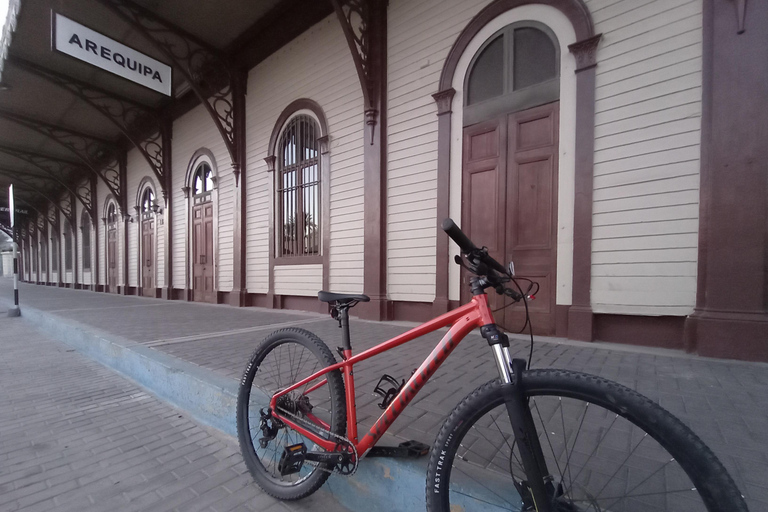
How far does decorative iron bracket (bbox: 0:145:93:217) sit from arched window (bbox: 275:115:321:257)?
14789 mm

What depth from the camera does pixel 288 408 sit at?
1.89 m

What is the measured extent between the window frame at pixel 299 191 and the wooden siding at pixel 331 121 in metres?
0.22

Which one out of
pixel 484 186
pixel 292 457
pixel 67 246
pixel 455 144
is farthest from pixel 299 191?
pixel 67 246

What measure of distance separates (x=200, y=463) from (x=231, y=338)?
268 centimetres

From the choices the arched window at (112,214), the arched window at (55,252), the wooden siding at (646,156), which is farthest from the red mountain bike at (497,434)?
the arched window at (55,252)

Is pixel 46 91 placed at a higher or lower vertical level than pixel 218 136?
higher

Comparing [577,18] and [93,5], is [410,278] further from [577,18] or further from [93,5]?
Result: [93,5]

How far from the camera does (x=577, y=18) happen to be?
4.27m

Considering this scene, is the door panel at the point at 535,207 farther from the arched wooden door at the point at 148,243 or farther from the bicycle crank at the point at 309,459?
the arched wooden door at the point at 148,243

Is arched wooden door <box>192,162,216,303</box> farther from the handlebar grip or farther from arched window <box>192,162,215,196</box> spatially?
the handlebar grip

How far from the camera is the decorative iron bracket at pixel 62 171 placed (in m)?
15.4

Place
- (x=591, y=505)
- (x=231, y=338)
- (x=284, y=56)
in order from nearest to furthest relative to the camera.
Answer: (x=591, y=505) → (x=231, y=338) → (x=284, y=56)

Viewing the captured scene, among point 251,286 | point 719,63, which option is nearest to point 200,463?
point 719,63

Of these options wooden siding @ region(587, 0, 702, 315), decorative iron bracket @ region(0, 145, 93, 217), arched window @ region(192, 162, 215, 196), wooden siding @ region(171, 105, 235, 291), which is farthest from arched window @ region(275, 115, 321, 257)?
decorative iron bracket @ region(0, 145, 93, 217)
